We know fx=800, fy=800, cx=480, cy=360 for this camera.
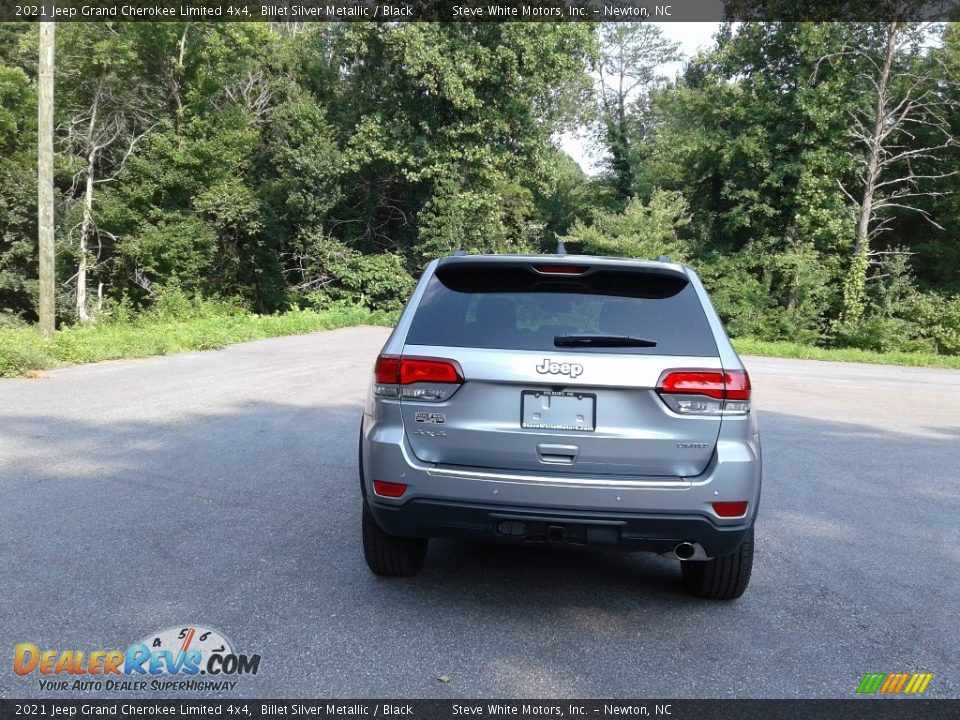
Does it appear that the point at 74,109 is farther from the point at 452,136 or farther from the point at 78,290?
the point at 452,136

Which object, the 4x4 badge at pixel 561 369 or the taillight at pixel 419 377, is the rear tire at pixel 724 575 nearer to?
the 4x4 badge at pixel 561 369

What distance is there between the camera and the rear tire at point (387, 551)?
4.20 metres

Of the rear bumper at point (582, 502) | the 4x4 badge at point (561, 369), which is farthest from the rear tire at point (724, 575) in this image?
the 4x4 badge at point (561, 369)

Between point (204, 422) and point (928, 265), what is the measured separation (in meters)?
33.5

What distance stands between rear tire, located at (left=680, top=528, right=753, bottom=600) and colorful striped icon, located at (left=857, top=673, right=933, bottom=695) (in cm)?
81

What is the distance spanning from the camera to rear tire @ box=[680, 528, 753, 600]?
13.4 feet

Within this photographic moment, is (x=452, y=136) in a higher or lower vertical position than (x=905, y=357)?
higher

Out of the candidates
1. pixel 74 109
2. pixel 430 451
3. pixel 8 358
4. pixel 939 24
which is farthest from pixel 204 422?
pixel 939 24

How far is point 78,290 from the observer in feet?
104

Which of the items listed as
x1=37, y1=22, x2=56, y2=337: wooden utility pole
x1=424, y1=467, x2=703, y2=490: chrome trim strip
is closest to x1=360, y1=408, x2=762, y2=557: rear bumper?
x1=424, y1=467, x2=703, y2=490: chrome trim strip

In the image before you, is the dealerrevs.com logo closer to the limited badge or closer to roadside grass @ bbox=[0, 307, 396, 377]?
the limited badge

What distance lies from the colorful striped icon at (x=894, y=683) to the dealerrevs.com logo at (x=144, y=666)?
8.28 ft

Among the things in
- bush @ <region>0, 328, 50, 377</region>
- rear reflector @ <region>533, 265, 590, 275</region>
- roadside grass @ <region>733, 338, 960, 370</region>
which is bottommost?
roadside grass @ <region>733, 338, 960, 370</region>

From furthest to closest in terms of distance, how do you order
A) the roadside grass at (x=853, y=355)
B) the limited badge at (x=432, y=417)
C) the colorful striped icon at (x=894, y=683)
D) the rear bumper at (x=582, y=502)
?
the roadside grass at (x=853, y=355) < the limited badge at (x=432, y=417) < the rear bumper at (x=582, y=502) < the colorful striped icon at (x=894, y=683)
